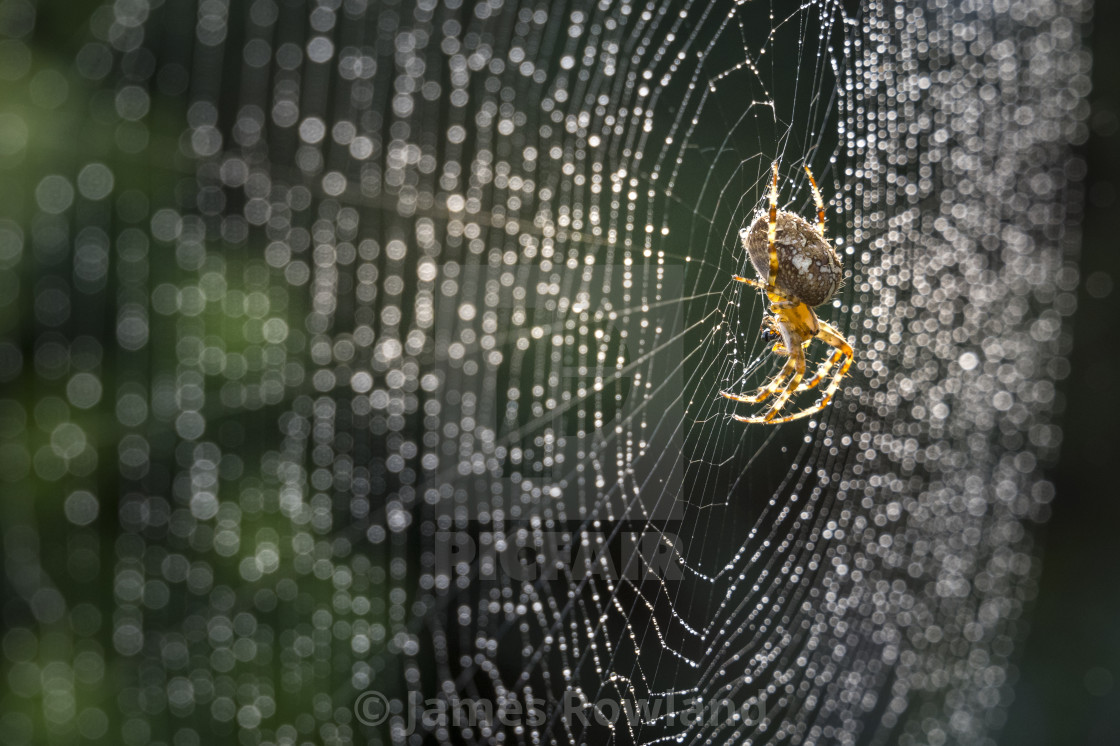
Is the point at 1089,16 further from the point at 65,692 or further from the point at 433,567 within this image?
the point at 65,692

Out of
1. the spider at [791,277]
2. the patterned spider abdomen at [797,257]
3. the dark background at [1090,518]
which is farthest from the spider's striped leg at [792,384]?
the dark background at [1090,518]

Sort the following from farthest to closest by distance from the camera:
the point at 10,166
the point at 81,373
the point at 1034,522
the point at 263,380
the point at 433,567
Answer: the point at 1034,522
the point at 433,567
the point at 263,380
the point at 81,373
the point at 10,166

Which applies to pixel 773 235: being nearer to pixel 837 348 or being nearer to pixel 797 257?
pixel 797 257

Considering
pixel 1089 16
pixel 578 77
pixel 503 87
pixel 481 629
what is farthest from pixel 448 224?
pixel 1089 16

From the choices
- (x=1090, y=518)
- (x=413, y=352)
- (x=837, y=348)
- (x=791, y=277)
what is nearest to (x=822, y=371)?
(x=837, y=348)

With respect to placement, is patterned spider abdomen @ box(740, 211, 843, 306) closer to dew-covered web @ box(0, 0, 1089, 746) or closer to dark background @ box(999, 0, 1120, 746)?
dew-covered web @ box(0, 0, 1089, 746)

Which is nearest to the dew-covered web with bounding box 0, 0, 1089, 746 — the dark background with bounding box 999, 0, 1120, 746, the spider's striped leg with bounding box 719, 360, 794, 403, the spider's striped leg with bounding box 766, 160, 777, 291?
the spider's striped leg with bounding box 719, 360, 794, 403
